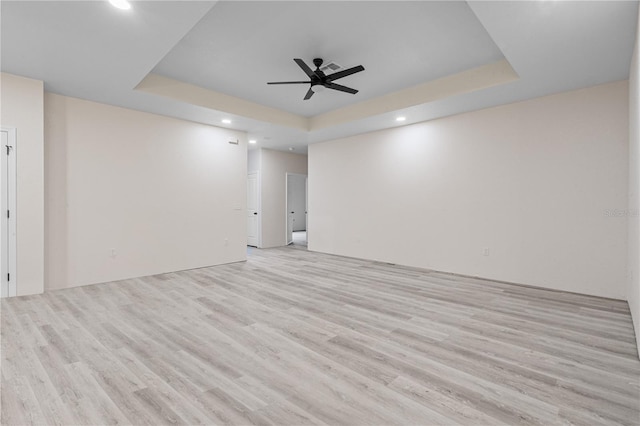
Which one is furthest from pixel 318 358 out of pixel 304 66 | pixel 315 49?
pixel 315 49

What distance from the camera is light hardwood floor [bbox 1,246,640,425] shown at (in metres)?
1.86

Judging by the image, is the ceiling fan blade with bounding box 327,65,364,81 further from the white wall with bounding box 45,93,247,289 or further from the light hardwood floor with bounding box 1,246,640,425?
the white wall with bounding box 45,93,247,289

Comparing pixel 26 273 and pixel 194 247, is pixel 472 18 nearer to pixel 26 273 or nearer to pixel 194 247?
pixel 194 247

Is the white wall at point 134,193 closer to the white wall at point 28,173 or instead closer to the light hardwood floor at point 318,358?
the white wall at point 28,173

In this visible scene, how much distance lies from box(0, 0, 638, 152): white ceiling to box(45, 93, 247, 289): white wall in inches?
18.7

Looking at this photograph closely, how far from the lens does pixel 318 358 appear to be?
250 cm

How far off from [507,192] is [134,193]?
6.08 m

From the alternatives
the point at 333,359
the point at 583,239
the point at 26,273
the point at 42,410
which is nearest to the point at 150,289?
the point at 26,273

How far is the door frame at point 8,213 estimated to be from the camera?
13.0 feet

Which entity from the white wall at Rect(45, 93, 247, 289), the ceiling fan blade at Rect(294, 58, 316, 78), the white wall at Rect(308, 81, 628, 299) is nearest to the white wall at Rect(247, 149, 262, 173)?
the white wall at Rect(45, 93, 247, 289)

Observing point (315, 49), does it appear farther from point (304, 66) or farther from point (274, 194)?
point (274, 194)

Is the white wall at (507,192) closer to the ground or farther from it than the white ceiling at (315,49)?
closer to the ground

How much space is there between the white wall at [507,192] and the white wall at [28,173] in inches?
213

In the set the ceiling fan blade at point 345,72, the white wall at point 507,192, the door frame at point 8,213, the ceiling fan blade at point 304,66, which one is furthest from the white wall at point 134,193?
the ceiling fan blade at point 345,72
